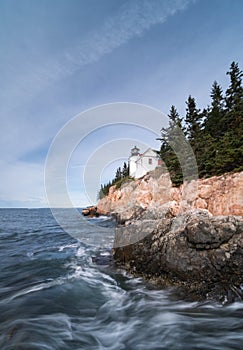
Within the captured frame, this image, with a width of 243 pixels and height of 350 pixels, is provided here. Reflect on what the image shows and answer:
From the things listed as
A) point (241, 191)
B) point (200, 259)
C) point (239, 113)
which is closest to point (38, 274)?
point (200, 259)

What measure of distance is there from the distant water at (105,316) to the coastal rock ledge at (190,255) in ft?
1.25

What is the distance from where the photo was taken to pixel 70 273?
7.11 metres

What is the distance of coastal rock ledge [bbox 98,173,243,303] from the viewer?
195 inches

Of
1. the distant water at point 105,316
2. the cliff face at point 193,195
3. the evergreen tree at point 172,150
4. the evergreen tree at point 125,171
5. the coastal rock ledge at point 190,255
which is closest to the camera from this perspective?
the distant water at point 105,316

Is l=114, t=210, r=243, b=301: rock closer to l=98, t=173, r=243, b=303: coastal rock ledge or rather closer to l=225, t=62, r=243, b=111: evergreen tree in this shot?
l=98, t=173, r=243, b=303: coastal rock ledge

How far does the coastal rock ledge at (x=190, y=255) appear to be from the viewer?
4.95 metres

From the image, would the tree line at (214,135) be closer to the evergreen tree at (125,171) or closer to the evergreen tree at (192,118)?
the evergreen tree at (192,118)

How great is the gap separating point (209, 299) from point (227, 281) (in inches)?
28.3

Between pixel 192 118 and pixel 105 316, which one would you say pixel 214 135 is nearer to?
pixel 192 118

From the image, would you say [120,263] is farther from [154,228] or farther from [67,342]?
[67,342]

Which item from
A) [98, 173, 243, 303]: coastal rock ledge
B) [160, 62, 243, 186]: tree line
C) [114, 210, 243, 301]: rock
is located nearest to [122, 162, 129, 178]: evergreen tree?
[160, 62, 243, 186]: tree line

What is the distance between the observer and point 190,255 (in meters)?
5.53

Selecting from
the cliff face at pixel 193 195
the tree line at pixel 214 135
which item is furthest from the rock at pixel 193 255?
the tree line at pixel 214 135

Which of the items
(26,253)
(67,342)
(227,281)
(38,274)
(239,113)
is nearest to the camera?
(67,342)
